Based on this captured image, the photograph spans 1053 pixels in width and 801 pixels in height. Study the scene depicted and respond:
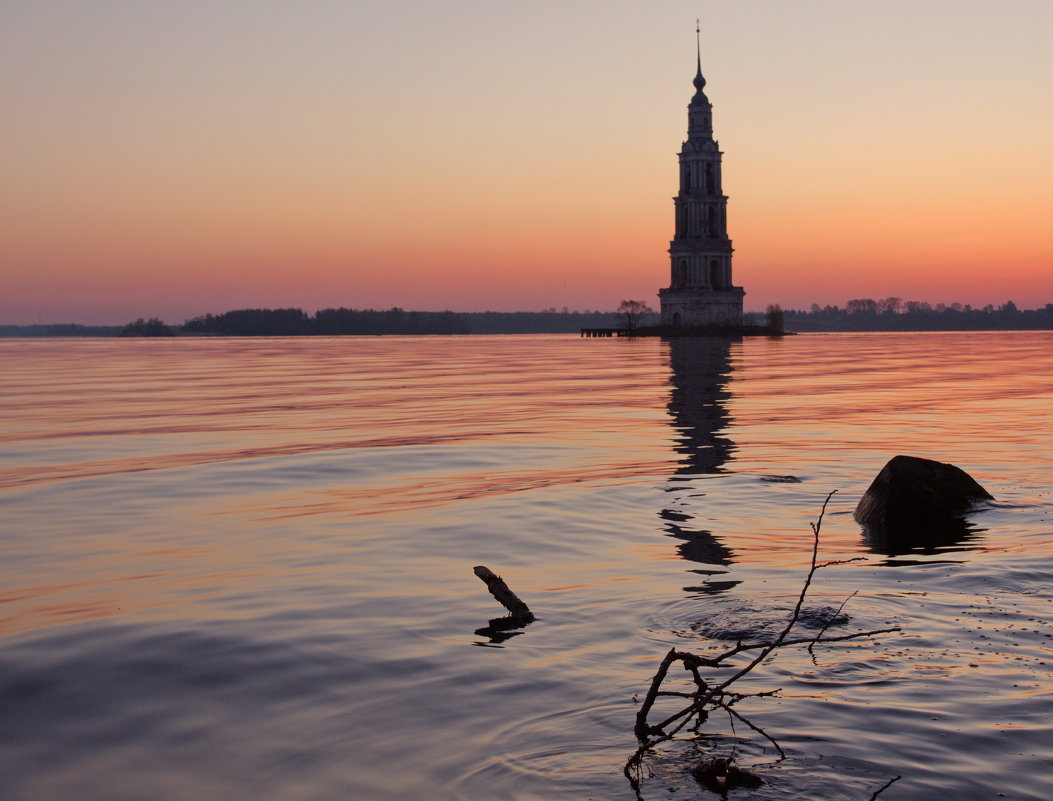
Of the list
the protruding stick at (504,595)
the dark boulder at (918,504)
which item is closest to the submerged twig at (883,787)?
the protruding stick at (504,595)

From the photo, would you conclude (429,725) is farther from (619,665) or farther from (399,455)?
(399,455)

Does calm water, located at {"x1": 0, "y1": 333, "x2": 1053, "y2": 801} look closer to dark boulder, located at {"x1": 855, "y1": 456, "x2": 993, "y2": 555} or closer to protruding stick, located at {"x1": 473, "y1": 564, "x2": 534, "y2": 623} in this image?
protruding stick, located at {"x1": 473, "y1": 564, "x2": 534, "y2": 623}

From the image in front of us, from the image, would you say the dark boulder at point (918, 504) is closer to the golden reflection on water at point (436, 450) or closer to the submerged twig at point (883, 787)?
the golden reflection on water at point (436, 450)

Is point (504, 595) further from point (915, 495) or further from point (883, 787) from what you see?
point (915, 495)

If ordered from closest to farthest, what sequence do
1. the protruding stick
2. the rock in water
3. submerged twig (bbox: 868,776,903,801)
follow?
submerged twig (bbox: 868,776,903,801) < the protruding stick < the rock in water

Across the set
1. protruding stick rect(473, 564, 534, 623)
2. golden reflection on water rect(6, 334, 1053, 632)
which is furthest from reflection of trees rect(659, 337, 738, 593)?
protruding stick rect(473, 564, 534, 623)

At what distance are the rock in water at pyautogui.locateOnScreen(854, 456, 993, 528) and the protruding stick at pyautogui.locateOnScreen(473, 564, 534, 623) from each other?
7.47 metres

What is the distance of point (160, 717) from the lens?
27.8 ft

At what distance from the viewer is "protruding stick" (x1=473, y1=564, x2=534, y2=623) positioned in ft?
35.0

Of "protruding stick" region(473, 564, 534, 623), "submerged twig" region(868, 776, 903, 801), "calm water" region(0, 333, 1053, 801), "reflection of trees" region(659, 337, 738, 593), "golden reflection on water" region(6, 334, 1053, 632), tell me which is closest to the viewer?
"submerged twig" region(868, 776, 903, 801)

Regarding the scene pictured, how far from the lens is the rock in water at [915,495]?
1641cm

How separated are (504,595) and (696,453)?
1552 cm

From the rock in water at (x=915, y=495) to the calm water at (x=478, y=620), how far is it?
0.65 meters

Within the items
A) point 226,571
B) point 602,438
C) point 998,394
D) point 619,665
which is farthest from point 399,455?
point 998,394
